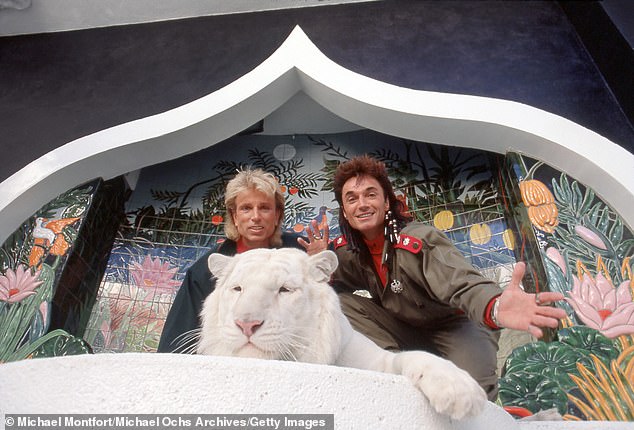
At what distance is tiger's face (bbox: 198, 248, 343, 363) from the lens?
5.28ft

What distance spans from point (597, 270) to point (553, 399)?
1.85ft

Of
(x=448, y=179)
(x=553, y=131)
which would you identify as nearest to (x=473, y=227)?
(x=448, y=179)

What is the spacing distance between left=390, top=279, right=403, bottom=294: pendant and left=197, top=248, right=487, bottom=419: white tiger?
338 millimetres

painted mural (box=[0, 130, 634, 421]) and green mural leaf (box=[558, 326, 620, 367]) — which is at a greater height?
painted mural (box=[0, 130, 634, 421])

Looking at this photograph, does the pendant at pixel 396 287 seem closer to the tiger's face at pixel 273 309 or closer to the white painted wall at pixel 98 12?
the tiger's face at pixel 273 309

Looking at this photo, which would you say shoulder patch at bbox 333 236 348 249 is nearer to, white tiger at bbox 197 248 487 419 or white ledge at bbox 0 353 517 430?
white tiger at bbox 197 248 487 419

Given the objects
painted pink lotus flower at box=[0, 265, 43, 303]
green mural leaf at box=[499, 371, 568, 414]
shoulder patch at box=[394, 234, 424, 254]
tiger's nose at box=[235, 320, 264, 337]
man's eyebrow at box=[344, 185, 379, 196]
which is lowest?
green mural leaf at box=[499, 371, 568, 414]

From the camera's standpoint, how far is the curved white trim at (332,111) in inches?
90.7

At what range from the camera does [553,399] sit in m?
1.77

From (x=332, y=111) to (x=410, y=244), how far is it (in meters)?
1.03

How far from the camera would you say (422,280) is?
6.73 feet

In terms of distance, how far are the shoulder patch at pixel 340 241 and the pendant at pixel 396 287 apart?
264mm

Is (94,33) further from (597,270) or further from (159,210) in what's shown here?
(597,270)

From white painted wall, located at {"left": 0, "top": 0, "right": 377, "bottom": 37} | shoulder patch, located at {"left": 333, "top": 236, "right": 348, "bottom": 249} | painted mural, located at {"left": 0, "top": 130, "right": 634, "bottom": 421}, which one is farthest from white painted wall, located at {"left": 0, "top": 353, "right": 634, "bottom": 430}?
white painted wall, located at {"left": 0, "top": 0, "right": 377, "bottom": 37}
